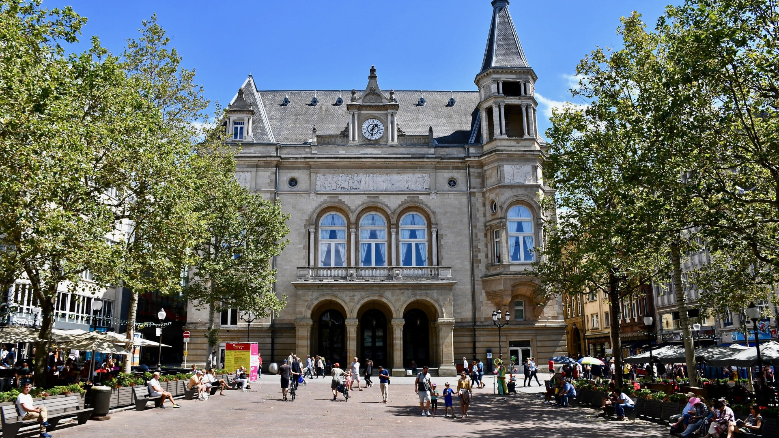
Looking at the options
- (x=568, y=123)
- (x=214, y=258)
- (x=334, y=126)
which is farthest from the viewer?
(x=334, y=126)

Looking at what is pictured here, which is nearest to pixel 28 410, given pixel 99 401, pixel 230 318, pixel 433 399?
pixel 99 401

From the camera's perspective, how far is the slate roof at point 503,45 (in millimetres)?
46906

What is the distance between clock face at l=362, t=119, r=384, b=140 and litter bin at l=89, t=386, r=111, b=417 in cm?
3003

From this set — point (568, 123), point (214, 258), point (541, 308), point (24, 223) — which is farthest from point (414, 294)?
point (24, 223)

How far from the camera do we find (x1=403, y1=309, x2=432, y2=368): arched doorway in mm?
44531

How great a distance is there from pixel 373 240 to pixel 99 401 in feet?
89.0

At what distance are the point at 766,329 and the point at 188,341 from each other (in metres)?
42.0

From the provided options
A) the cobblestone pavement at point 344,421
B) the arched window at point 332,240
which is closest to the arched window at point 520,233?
the arched window at point 332,240

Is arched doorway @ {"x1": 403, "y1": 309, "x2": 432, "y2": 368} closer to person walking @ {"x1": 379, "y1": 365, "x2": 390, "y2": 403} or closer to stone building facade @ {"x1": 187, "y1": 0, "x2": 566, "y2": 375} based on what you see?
stone building facade @ {"x1": 187, "y1": 0, "x2": 566, "y2": 375}

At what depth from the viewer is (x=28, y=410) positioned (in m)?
15.7

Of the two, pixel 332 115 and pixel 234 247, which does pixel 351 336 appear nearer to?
pixel 234 247

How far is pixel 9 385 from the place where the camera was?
77.8 ft

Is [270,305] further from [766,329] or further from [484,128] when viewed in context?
[766,329]

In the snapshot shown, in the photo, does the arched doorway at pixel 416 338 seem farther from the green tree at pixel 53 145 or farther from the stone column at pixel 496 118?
the green tree at pixel 53 145
